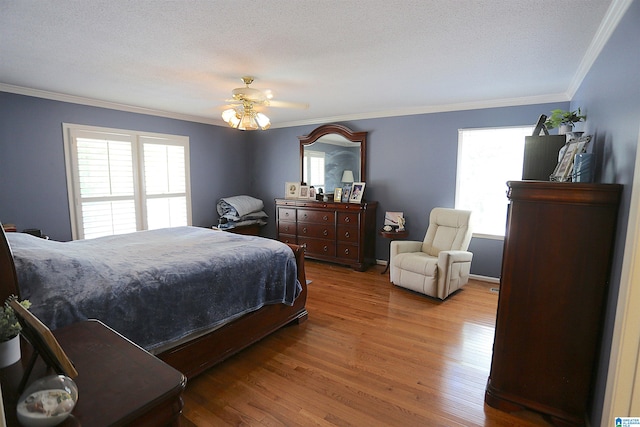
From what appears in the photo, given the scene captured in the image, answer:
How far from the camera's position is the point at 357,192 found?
4887 millimetres

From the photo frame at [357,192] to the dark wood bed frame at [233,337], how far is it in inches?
81.5

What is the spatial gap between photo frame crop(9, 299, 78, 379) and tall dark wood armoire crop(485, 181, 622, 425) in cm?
210

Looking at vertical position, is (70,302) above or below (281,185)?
below

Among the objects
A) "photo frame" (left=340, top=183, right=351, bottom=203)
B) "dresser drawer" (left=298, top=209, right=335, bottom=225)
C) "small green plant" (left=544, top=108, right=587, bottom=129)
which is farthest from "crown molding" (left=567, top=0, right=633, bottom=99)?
"dresser drawer" (left=298, top=209, right=335, bottom=225)

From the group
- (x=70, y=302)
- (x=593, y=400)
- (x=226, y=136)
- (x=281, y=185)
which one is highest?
(x=226, y=136)

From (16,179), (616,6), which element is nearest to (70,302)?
(16,179)

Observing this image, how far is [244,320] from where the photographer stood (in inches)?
96.9

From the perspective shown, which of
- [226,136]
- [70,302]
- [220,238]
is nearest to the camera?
[70,302]

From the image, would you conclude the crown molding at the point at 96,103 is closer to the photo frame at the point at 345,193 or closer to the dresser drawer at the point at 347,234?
the photo frame at the point at 345,193

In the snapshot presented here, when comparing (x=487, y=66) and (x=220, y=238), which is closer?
(x=487, y=66)

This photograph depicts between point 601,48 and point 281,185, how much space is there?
4.73 metres

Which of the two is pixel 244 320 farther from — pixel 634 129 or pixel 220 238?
pixel 634 129

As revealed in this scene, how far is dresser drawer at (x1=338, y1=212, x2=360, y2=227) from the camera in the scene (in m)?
4.62

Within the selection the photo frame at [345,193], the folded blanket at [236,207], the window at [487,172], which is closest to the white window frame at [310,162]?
the photo frame at [345,193]
